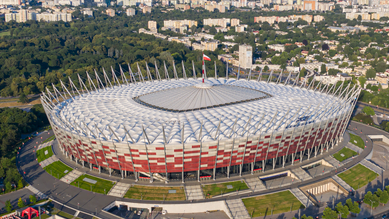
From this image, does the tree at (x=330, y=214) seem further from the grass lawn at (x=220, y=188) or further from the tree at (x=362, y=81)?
the tree at (x=362, y=81)

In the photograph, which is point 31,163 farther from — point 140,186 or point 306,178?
point 306,178

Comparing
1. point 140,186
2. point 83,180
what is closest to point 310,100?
point 140,186

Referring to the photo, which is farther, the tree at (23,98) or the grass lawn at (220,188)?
the tree at (23,98)

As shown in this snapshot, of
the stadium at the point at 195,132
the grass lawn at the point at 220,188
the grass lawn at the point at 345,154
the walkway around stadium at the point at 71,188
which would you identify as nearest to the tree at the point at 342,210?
the walkway around stadium at the point at 71,188

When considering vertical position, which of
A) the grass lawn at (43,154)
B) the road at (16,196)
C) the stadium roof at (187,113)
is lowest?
the road at (16,196)

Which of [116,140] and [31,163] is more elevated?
[116,140]

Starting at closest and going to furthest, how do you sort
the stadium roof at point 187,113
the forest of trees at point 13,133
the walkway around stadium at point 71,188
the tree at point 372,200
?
the walkway around stadium at point 71,188 < the tree at point 372,200 < the stadium roof at point 187,113 < the forest of trees at point 13,133

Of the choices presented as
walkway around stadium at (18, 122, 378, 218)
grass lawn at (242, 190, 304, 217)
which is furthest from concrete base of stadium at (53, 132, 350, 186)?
grass lawn at (242, 190, 304, 217)

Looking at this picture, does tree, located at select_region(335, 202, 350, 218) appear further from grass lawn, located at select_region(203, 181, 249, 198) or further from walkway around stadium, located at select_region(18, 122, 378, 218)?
grass lawn, located at select_region(203, 181, 249, 198)
